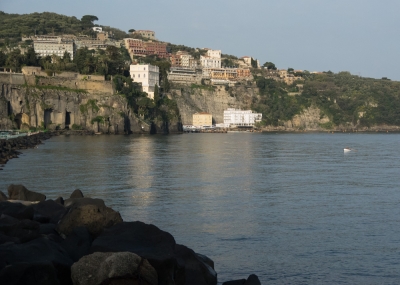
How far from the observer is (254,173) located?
96.6 ft

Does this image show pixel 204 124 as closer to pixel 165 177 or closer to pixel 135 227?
pixel 165 177

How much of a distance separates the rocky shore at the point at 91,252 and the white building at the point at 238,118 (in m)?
114

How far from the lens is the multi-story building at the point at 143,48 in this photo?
135 metres

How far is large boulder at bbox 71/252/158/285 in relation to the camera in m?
7.72

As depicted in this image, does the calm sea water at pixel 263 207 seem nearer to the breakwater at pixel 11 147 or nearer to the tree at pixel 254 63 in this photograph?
the breakwater at pixel 11 147

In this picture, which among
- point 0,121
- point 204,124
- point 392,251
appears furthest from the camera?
point 204,124

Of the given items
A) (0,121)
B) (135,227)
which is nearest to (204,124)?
(0,121)

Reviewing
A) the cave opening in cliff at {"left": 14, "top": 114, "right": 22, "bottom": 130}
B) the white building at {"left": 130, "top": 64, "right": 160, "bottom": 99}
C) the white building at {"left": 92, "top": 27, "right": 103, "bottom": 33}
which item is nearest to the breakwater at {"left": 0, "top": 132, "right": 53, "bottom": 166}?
the cave opening in cliff at {"left": 14, "top": 114, "right": 22, "bottom": 130}

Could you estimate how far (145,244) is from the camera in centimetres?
905

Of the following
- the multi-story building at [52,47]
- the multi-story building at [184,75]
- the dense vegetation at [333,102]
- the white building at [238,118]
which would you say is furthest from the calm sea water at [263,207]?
the dense vegetation at [333,102]

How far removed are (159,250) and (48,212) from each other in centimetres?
402

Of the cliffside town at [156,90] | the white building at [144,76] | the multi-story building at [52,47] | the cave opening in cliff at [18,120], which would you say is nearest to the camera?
the cave opening in cliff at [18,120]

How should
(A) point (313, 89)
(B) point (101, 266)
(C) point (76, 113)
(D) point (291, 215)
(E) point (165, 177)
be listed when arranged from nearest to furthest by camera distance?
1. (B) point (101, 266)
2. (D) point (291, 215)
3. (E) point (165, 177)
4. (C) point (76, 113)
5. (A) point (313, 89)

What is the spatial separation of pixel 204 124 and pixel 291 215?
337 feet
